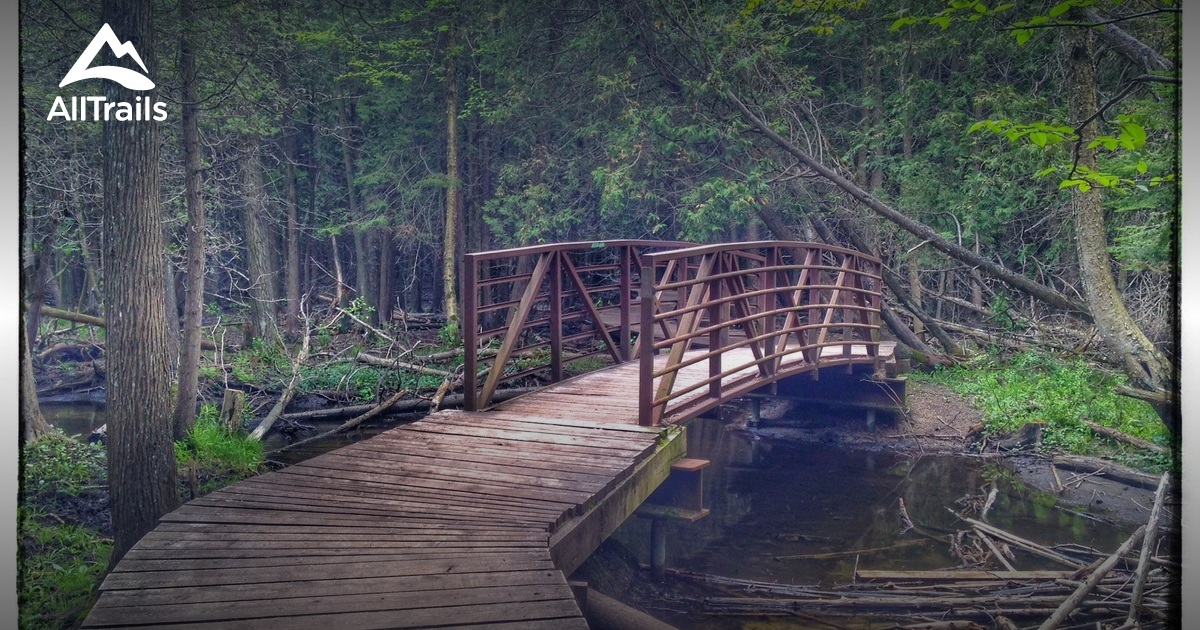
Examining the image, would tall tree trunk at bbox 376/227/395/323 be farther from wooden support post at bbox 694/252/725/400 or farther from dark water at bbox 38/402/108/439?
wooden support post at bbox 694/252/725/400

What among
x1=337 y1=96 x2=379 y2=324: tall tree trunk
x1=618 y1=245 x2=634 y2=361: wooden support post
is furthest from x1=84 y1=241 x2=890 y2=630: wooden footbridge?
x1=337 y1=96 x2=379 y2=324: tall tree trunk

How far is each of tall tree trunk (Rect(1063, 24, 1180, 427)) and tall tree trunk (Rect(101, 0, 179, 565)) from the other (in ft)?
24.6

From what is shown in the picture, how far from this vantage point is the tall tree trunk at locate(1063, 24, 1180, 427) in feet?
26.0

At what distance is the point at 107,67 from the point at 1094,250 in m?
8.19

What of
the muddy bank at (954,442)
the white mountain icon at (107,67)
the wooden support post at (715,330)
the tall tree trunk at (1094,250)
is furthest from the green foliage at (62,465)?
the tall tree trunk at (1094,250)

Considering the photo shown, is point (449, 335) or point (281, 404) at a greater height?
point (449, 335)

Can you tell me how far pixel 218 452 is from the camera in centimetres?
708

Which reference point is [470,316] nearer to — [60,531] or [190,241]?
[60,531]

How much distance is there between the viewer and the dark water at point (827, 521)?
215 inches

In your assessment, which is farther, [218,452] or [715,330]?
[218,452]

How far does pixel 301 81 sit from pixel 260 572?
34.8 feet

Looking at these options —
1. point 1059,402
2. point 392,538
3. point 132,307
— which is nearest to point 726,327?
point 392,538

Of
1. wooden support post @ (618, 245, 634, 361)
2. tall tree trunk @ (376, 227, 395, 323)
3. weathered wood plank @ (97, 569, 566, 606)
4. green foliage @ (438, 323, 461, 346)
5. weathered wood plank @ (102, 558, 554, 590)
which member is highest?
tall tree trunk @ (376, 227, 395, 323)

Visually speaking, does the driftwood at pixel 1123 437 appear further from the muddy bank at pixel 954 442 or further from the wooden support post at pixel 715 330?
the wooden support post at pixel 715 330
